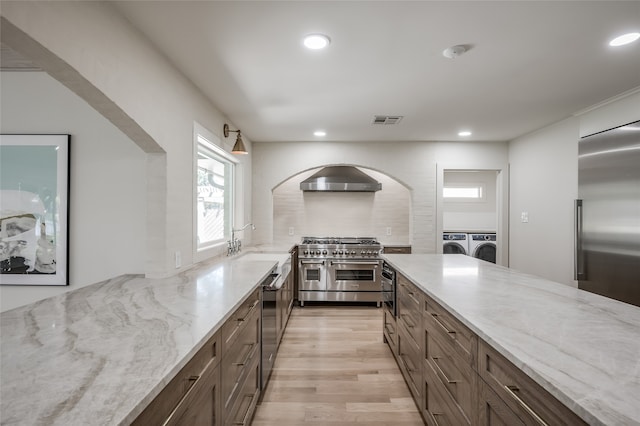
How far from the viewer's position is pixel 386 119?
384 centimetres

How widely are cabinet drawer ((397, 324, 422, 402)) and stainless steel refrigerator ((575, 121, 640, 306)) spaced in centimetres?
224

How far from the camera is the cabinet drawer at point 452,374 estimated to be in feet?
4.50

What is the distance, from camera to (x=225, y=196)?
4.23 metres

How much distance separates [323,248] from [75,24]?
403 cm

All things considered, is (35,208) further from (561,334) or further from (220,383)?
(561,334)

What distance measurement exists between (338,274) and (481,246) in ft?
12.2

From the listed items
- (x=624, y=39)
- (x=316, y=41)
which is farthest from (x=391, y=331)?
(x=624, y=39)

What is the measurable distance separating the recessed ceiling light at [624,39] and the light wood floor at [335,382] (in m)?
2.84

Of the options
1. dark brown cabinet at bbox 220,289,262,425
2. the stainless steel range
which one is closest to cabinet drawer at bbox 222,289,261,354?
dark brown cabinet at bbox 220,289,262,425

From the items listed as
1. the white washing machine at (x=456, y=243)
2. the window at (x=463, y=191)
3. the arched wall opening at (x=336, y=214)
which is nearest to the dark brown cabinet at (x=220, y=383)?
the arched wall opening at (x=336, y=214)

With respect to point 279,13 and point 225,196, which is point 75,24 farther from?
point 225,196

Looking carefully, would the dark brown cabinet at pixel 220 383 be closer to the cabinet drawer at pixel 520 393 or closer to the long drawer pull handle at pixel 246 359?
the long drawer pull handle at pixel 246 359

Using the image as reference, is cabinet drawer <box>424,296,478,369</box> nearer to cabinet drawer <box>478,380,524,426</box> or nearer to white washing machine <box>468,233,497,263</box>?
cabinet drawer <box>478,380,524,426</box>

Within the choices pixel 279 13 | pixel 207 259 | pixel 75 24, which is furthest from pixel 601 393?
pixel 207 259
